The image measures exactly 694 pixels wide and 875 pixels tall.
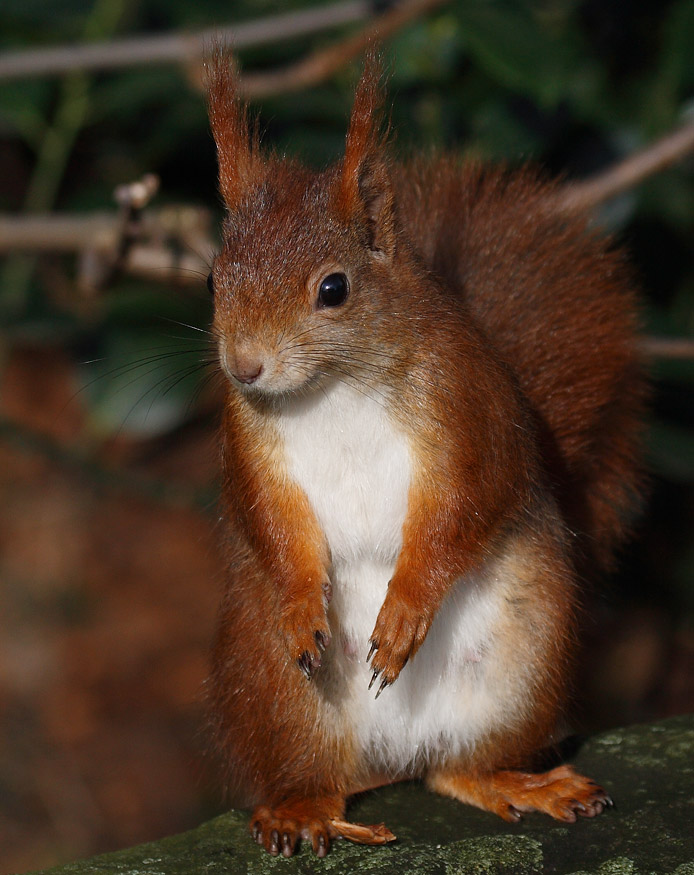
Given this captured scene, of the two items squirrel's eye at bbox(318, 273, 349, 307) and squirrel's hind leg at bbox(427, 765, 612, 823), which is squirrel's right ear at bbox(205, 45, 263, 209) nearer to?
squirrel's eye at bbox(318, 273, 349, 307)

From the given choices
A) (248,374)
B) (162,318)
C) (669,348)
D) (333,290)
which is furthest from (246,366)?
(669,348)

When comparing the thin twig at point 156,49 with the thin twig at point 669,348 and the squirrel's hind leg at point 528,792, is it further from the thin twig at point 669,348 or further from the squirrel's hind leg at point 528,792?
the squirrel's hind leg at point 528,792

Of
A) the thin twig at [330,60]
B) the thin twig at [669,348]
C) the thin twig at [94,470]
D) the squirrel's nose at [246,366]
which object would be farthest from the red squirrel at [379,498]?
the thin twig at [94,470]

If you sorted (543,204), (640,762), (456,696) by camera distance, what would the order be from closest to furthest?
1. (456,696)
2. (640,762)
3. (543,204)

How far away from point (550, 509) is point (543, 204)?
0.52m

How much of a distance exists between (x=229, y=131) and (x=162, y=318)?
0.61 meters

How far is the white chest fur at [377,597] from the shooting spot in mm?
1296

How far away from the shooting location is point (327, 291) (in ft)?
4.17

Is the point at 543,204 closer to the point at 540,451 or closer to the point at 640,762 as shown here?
the point at 540,451

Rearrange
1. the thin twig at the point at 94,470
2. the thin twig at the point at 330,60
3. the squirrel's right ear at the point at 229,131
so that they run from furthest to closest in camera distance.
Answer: the thin twig at the point at 94,470
the thin twig at the point at 330,60
the squirrel's right ear at the point at 229,131

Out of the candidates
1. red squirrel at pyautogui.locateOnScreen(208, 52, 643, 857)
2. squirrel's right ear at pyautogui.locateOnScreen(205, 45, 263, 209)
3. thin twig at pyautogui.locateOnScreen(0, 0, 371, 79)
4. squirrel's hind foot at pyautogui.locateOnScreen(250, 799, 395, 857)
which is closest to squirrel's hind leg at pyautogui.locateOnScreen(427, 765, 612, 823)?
red squirrel at pyautogui.locateOnScreen(208, 52, 643, 857)

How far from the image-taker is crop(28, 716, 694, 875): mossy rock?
1274 millimetres

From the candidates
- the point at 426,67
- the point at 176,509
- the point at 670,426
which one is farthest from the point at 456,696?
the point at 176,509

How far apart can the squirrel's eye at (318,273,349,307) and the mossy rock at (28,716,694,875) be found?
64 centimetres
